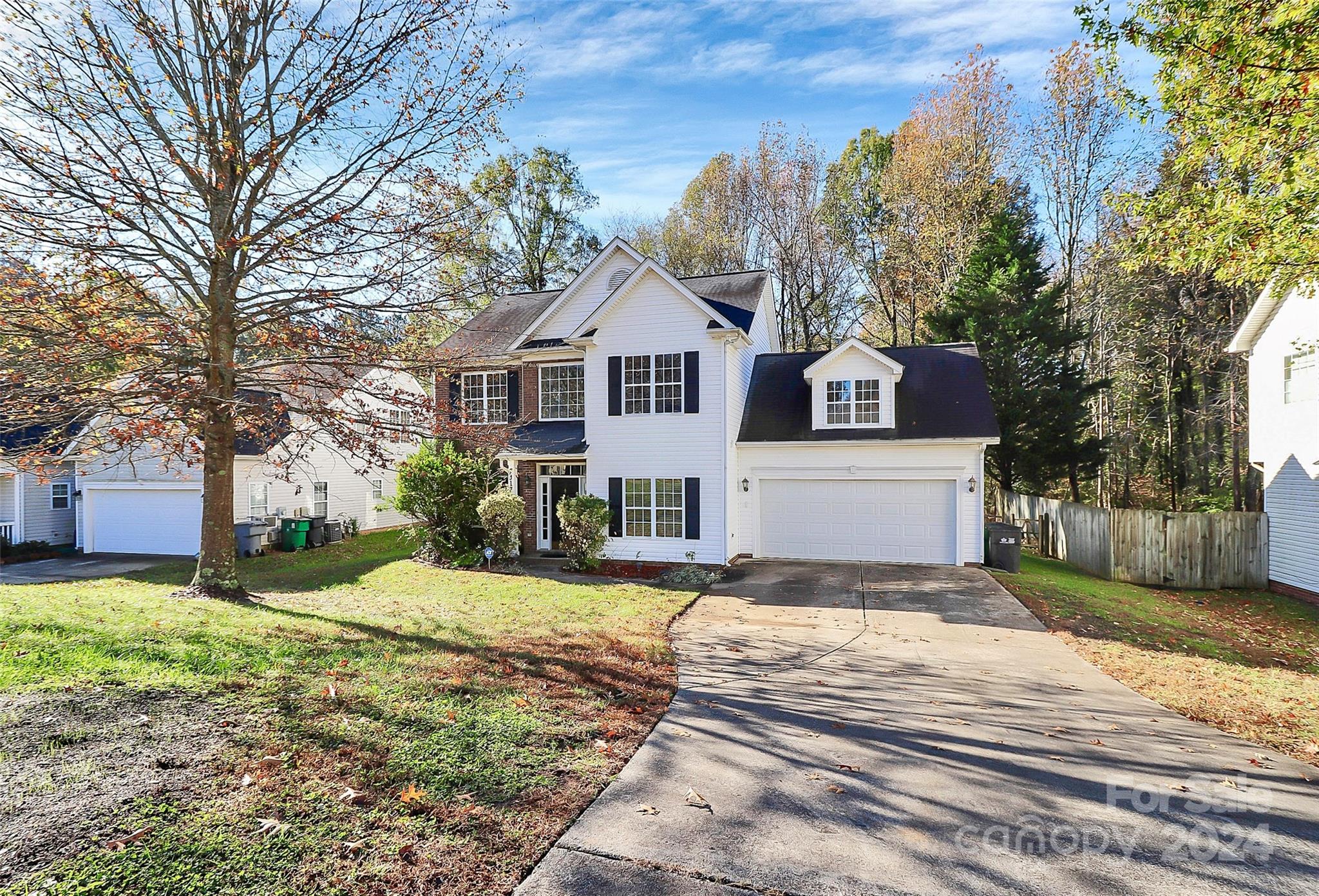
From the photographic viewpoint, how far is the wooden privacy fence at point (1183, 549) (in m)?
15.1

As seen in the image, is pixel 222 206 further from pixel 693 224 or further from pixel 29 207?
pixel 693 224

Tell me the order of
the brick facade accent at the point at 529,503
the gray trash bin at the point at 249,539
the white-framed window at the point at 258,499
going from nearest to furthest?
1. the brick facade accent at the point at 529,503
2. the gray trash bin at the point at 249,539
3. the white-framed window at the point at 258,499

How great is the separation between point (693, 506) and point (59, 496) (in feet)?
71.0

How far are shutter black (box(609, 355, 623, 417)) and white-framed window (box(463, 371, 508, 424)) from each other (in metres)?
3.78

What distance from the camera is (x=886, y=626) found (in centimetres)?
1012

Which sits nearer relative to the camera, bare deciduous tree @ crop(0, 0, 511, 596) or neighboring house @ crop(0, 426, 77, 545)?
bare deciduous tree @ crop(0, 0, 511, 596)

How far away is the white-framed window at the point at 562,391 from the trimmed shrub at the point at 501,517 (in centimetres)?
312

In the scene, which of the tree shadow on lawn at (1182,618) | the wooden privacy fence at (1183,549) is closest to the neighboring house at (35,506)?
the tree shadow on lawn at (1182,618)

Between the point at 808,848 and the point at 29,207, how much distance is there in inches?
435

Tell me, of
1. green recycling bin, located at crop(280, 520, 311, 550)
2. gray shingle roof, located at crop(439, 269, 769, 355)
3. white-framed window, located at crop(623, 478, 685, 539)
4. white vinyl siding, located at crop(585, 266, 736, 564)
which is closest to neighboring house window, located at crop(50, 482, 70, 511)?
green recycling bin, located at crop(280, 520, 311, 550)

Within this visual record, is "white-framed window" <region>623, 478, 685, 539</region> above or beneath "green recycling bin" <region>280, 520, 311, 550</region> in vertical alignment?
above

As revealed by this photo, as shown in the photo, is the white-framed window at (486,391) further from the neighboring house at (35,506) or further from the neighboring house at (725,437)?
the neighboring house at (35,506)

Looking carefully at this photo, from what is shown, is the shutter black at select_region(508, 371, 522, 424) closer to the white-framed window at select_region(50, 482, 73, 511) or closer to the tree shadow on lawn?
the tree shadow on lawn

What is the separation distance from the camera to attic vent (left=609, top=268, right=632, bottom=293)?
59.3ft
